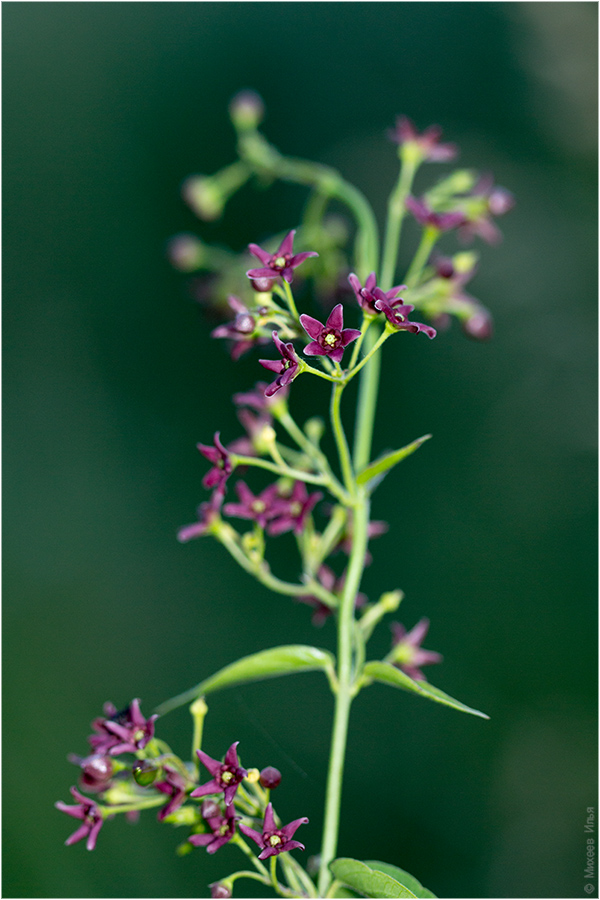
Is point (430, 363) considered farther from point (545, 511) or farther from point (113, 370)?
point (113, 370)

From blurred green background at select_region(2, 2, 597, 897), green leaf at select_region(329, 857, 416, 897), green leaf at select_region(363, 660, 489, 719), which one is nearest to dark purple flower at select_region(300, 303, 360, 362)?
green leaf at select_region(363, 660, 489, 719)

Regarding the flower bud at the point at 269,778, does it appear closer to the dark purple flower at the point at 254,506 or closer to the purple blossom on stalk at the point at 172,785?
the purple blossom on stalk at the point at 172,785

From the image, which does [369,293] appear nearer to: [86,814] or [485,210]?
[485,210]

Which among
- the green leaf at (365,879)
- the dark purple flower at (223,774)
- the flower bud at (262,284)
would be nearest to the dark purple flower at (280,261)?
the flower bud at (262,284)

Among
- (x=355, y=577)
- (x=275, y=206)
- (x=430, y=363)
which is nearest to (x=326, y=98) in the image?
(x=275, y=206)

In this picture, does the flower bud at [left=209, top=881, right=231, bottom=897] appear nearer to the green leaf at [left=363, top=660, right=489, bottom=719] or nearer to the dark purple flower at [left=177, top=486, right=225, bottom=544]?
the green leaf at [left=363, top=660, right=489, bottom=719]
